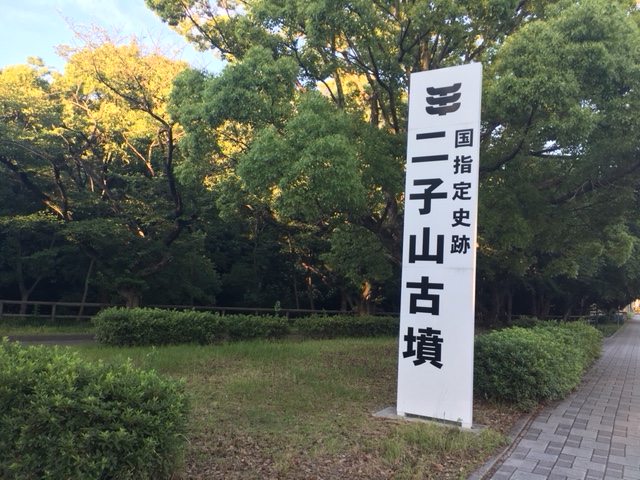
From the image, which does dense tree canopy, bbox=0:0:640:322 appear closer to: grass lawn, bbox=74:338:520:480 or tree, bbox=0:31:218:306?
tree, bbox=0:31:218:306

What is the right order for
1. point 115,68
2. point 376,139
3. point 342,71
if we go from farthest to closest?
point 115,68, point 342,71, point 376,139

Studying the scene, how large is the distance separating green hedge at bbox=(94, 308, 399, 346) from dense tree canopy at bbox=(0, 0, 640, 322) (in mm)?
2500

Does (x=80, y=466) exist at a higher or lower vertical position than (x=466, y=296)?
lower

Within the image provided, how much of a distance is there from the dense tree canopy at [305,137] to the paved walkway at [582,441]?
3507 millimetres

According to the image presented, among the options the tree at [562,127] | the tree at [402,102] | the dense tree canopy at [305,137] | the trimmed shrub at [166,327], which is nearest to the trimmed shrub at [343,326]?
the dense tree canopy at [305,137]

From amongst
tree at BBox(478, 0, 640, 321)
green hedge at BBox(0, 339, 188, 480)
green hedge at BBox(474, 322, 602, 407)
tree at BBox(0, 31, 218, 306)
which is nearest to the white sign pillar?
green hedge at BBox(474, 322, 602, 407)

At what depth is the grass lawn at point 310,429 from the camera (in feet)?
13.7

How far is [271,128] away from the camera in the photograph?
7883 millimetres

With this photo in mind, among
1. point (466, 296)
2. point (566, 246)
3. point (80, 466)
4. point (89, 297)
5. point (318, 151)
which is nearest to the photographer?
point (80, 466)

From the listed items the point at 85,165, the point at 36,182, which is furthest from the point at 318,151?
the point at 36,182

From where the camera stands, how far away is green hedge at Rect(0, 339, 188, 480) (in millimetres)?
3117

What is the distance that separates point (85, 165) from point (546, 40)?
1296cm

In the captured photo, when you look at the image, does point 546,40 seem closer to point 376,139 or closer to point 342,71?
point 376,139

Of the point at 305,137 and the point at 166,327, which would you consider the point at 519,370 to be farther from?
the point at 166,327
